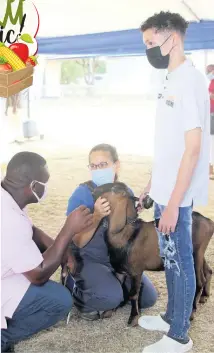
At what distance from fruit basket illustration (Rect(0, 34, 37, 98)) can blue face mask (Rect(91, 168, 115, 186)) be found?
62 cm

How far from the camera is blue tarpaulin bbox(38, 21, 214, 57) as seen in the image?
5039mm

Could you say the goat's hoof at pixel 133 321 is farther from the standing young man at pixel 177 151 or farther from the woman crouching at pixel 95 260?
the standing young man at pixel 177 151

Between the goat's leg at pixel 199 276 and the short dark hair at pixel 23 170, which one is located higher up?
the short dark hair at pixel 23 170

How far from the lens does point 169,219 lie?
2158 millimetres

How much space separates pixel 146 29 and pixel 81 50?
4.40 m

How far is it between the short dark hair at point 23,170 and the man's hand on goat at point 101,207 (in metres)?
0.40

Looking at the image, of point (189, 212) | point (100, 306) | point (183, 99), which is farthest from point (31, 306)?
point (183, 99)

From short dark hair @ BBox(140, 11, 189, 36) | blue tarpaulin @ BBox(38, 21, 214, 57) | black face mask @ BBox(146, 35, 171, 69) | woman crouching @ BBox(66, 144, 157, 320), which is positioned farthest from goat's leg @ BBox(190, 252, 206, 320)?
blue tarpaulin @ BBox(38, 21, 214, 57)

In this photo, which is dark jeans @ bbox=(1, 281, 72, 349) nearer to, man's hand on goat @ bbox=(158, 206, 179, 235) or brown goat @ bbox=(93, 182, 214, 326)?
brown goat @ bbox=(93, 182, 214, 326)

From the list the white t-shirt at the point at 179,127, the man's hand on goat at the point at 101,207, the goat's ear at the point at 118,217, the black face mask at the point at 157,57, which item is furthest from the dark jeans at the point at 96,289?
the black face mask at the point at 157,57

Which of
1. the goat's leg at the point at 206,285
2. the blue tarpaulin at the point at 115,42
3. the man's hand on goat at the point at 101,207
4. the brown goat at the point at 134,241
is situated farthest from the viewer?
the blue tarpaulin at the point at 115,42

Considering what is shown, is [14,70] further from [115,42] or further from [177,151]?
[115,42]

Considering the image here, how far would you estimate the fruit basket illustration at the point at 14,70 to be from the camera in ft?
7.80

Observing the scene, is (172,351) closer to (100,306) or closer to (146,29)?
(100,306)
